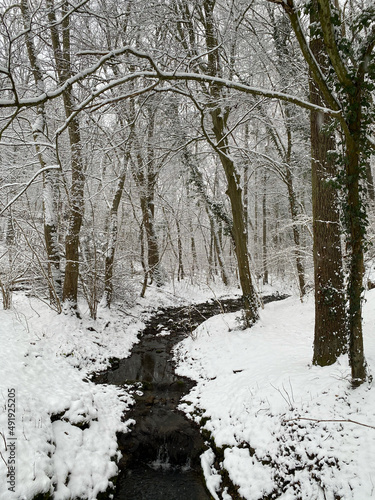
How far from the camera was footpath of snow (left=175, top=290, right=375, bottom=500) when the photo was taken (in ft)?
10.5

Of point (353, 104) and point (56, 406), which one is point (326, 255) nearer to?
point (353, 104)

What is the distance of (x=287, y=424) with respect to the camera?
156 inches

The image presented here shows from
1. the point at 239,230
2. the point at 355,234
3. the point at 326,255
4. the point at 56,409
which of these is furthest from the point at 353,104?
the point at 56,409

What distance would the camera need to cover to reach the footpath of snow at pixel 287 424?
3205mm

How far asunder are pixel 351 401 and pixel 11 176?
31.4 feet

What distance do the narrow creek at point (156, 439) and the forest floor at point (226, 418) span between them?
0.21 m

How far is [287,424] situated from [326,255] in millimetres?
2496

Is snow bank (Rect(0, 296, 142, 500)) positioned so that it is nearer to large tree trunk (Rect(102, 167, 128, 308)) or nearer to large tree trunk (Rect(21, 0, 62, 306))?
large tree trunk (Rect(21, 0, 62, 306))

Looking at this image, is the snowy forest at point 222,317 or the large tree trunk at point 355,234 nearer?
the snowy forest at point 222,317

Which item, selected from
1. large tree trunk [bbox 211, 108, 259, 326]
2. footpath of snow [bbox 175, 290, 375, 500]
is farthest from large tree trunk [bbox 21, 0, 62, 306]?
footpath of snow [bbox 175, 290, 375, 500]

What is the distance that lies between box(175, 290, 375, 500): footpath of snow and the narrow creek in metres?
0.27

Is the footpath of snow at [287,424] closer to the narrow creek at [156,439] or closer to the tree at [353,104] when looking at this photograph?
the narrow creek at [156,439]

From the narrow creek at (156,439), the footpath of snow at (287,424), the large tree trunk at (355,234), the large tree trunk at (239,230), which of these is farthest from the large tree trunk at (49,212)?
the large tree trunk at (355,234)

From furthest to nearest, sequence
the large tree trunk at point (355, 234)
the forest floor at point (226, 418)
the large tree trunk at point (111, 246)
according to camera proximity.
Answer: the large tree trunk at point (111, 246) → the large tree trunk at point (355, 234) → the forest floor at point (226, 418)
